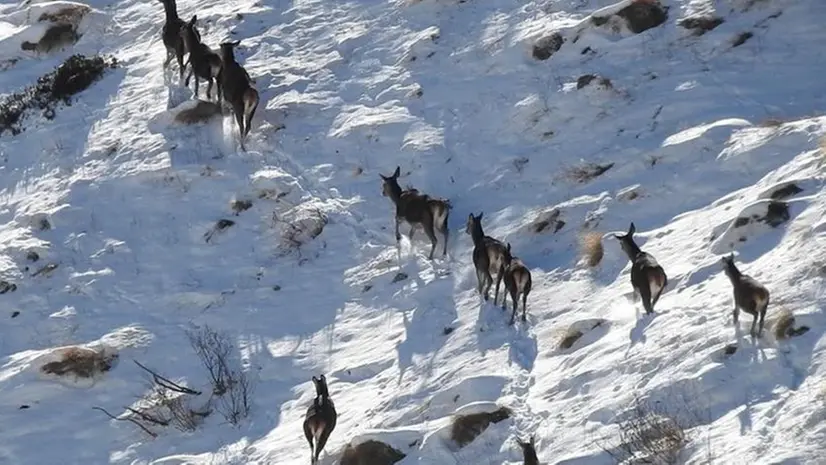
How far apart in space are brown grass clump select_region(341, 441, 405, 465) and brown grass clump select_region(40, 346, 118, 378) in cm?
480

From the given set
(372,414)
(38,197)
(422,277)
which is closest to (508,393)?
(372,414)

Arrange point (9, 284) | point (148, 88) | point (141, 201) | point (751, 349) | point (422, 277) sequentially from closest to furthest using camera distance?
point (751, 349), point (422, 277), point (9, 284), point (141, 201), point (148, 88)

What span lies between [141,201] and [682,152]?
860 cm

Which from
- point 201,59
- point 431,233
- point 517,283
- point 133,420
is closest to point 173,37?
point 201,59

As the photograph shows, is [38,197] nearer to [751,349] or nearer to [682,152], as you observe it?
[682,152]

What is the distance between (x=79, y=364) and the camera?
18109 millimetres

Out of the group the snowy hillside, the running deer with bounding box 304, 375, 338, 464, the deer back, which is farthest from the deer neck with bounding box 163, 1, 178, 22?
the running deer with bounding box 304, 375, 338, 464

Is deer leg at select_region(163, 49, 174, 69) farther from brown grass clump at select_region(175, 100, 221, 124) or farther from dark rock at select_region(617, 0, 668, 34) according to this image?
dark rock at select_region(617, 0, 668, 34)

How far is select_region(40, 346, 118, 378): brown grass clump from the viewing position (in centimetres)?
1803

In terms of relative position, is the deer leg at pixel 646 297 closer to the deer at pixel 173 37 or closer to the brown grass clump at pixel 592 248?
the brown grass clump at pixel 592 248

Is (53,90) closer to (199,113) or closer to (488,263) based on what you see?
(199,113)

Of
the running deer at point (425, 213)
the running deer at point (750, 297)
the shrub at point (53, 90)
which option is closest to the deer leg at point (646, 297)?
the running deer at point (750, 297)

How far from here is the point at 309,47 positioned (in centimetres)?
2533

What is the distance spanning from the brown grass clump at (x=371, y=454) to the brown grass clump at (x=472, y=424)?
0.64m
